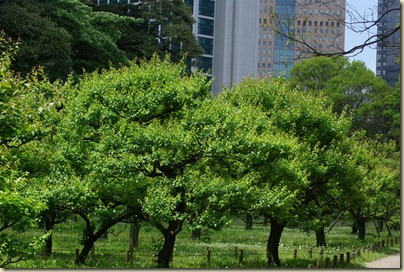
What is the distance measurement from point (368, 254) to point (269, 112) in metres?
7.29

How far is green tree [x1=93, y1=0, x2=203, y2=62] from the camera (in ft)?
116

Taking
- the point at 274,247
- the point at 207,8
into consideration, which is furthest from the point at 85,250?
the point at 207,8

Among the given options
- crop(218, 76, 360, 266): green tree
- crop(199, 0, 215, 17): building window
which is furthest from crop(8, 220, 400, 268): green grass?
crop(199, 0, 215, 17): building window

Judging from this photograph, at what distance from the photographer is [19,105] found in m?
8.28

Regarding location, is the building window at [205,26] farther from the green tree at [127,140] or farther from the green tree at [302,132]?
the green tree at [127,140]

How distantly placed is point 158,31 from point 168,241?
74.4 ft

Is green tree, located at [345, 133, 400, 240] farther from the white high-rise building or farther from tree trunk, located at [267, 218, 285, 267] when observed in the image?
the white high-rise building

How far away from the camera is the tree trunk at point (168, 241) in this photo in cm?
1591

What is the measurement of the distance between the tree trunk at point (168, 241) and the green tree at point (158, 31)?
753 inches

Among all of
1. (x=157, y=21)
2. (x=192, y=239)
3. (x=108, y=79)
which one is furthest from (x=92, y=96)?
(x=157, y=21)

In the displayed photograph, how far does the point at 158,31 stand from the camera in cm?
3741

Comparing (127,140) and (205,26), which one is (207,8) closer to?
(205,26)

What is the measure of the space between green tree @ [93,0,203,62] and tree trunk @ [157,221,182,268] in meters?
19.1

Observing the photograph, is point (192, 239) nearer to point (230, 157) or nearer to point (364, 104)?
point (230, 157)
